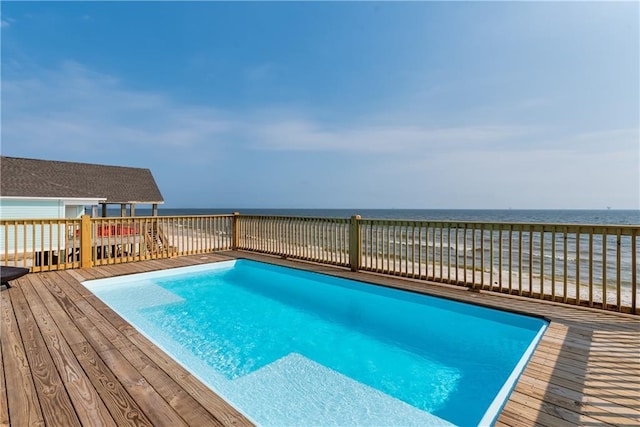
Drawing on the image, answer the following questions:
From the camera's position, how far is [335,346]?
10.1ft

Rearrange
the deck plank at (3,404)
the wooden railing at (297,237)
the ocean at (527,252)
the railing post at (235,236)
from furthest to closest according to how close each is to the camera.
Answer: the railing post at (235,236) < the wooden railing at (297,237) < the ocean at (527,252) < the deck plank at (3,404)

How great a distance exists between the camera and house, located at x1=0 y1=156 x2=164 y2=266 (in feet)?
33.4

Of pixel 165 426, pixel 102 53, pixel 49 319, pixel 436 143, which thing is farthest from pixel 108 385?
pixel 436 143

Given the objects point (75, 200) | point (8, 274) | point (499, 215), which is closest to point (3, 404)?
point (8, 274)

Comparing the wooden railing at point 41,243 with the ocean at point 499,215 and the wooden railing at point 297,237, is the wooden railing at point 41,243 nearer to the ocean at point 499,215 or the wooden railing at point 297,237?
the wooden railing at point 297,237

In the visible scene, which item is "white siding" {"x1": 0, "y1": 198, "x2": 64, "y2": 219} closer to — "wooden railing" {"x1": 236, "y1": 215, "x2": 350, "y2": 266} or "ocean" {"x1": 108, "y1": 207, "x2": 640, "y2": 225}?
"wooden railing" {"x1": 236, "y1": 215, "x2": 350, "y2": 266}

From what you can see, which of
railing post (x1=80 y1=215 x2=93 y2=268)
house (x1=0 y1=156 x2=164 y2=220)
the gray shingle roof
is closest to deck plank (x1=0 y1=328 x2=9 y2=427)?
railing post (x1=80 y1=215 x2=93 y2=268)

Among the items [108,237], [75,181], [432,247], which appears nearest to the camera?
Result: [432,247]

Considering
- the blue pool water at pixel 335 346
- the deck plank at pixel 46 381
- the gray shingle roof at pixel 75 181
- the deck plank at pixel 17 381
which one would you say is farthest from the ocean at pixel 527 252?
the gray shingle roof at pixel 75 181

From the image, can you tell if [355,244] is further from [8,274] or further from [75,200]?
[75,200]

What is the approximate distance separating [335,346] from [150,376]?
1.74m

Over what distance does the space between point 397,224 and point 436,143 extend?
11126 mm

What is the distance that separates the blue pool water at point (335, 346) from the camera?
6.64ft

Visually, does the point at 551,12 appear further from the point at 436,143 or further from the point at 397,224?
the point at 436,143
